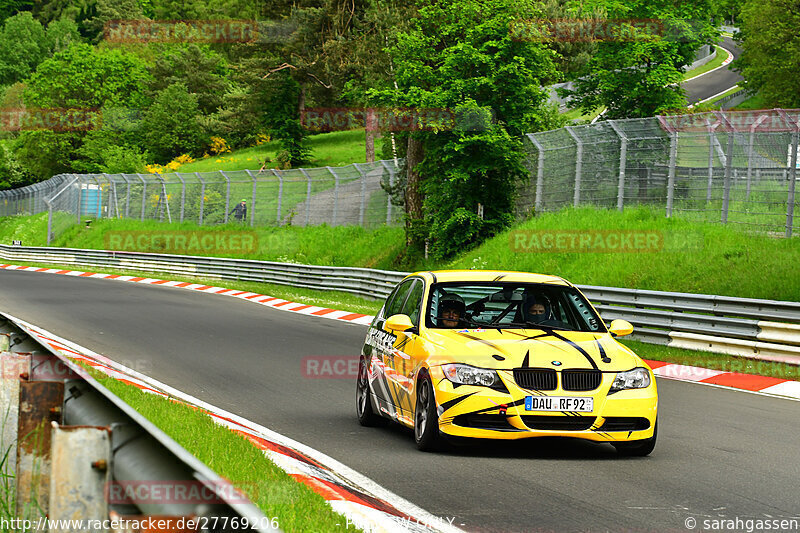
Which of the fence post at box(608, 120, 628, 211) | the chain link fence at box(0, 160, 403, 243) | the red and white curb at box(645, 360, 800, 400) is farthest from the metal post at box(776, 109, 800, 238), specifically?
the chain link fence at box(0, 160, 403, 243)

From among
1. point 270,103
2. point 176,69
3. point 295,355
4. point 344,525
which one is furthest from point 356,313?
point 176,69

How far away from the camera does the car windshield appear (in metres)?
9.27

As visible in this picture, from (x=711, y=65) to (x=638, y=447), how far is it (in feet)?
282

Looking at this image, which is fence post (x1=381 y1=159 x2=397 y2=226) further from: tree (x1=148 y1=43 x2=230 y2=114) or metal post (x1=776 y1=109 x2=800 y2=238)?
tree (x1=148 y1=43 x2=230 y2=114)

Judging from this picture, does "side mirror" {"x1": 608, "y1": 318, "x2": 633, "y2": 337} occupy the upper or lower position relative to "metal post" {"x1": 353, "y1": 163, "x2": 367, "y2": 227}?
lower

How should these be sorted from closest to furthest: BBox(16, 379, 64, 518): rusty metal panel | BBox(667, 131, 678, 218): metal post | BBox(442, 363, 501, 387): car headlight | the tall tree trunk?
BBox(16, 379, 64, 518): rusty metal panel < BBox(442, 363, 501, 387): car headlight < BBox(667, 131, 678, 218): metal post < the tall tree trunk

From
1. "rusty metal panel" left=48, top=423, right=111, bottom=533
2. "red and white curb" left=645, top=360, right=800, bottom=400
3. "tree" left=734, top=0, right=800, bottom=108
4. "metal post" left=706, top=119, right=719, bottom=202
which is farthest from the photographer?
"tree" left=734, top=0, right=800, bottom=108

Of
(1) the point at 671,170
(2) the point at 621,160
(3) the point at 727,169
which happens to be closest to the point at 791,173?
(3) the point at 727,169

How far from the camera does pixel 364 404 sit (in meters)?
10.2

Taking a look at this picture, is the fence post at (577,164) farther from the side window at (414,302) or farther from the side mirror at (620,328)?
the side mirror at (620,328)

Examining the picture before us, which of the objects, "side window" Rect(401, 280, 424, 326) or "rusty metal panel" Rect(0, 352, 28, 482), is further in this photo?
"side window" Rect(401, 280, 424, 326)

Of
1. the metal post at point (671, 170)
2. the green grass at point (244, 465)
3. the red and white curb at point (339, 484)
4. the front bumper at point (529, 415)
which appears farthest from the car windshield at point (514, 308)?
the metal post at point (671, 170)

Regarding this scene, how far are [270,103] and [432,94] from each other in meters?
58.6

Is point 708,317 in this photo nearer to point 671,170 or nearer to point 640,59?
point 671,170
